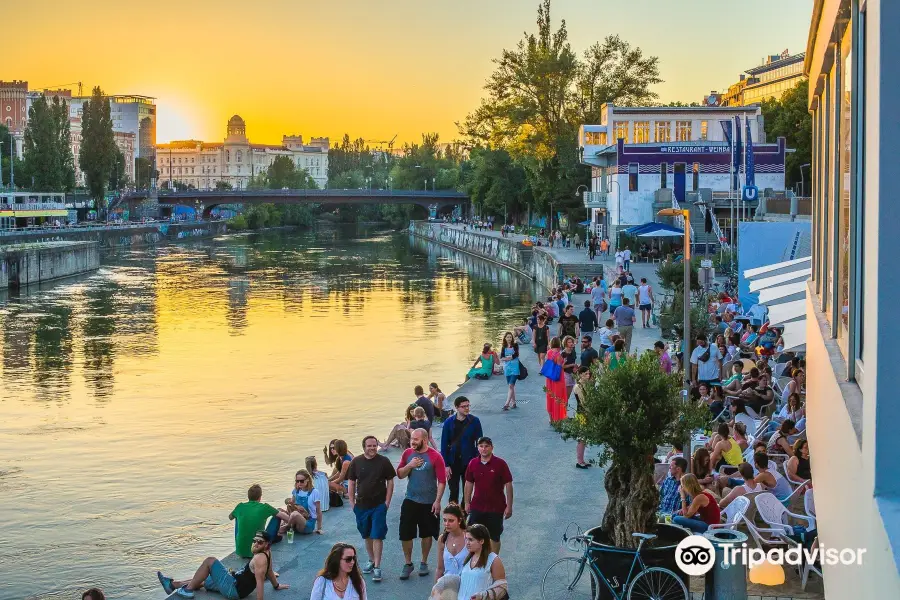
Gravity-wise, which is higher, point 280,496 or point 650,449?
point 650,449

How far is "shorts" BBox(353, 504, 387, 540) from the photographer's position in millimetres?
9523

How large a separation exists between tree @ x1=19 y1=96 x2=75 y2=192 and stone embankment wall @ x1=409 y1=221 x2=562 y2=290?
1236 inches

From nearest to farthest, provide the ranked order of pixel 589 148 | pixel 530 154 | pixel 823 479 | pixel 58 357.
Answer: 1. pixel 823 479
2. pixel 58 357
3. pixel 589 148
4. pixel 530 154

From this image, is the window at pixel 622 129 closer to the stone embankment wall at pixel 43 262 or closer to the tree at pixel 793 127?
the tree at pixel 793 127

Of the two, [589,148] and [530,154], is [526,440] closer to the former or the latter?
[589,148]

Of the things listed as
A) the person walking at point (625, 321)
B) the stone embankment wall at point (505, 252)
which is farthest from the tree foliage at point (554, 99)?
the person walking at point (625, 321)

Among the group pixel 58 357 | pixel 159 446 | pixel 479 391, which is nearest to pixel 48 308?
pixel 58 357

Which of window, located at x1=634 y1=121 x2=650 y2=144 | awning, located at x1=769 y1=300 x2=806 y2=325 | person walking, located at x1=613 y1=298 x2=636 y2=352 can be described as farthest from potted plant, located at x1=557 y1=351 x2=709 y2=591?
window, located at x1=634 y1=121 x2=650 y2=144

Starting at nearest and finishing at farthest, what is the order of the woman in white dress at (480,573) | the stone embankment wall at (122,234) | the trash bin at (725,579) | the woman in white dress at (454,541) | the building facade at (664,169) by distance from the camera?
the woman in white dress at (480,573) < the trash bin at (725,579) < the woman in white dress at (454,541) < the building facade at (664,169) < the stone embankment wall at (122,234)

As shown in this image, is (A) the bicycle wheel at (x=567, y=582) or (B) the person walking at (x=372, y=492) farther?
(B) the person walking at (x=372, y=492)

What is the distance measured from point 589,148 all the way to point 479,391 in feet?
144

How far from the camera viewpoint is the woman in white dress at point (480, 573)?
7250mm

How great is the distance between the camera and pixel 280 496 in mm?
15969

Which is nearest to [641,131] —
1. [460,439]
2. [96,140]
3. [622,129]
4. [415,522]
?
[622,129]
